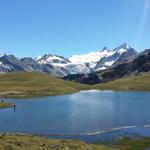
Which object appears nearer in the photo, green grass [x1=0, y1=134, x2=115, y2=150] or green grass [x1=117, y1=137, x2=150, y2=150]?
green grass [x1=0, y1=134, x2=115, y2=150]

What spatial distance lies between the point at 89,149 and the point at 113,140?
72.1ft

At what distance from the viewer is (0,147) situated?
185 feet

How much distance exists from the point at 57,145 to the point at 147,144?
83.0 ft

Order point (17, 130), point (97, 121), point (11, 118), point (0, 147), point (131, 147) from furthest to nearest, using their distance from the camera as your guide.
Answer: point (11, 118)
point (97, 121)
point (17, 130)
point (131, 147)
point (0, 147)

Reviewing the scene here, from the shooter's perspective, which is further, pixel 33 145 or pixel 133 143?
pixel 133 143

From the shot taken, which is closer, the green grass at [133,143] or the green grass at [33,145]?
the green grass at [33,145]

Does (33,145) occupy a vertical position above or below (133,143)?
above

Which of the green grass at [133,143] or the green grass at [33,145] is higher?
the green grass at [33,145]

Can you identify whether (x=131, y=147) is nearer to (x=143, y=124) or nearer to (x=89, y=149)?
(x=89, y=149)

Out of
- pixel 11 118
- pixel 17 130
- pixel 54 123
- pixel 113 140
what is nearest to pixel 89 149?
pixel 113 140

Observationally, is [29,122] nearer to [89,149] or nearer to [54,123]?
[54,123]

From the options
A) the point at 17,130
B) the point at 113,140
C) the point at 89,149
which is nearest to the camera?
the point at 89,149

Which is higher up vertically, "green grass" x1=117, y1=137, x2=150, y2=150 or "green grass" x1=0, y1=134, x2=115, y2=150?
"green grass" x1=0, y1=134, x2=115, y2=150

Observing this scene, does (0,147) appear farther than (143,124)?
No
